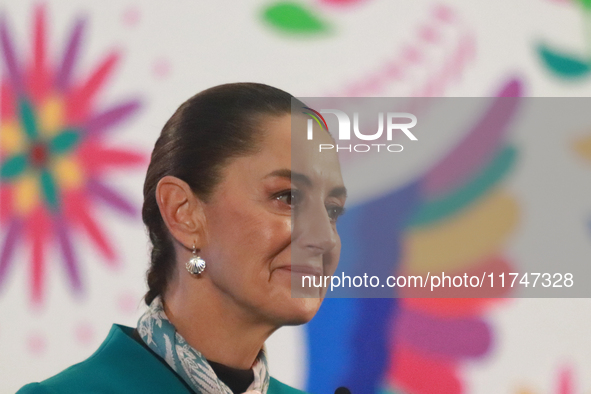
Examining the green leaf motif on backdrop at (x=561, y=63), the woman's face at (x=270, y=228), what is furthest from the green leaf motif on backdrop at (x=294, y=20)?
the woman's face at (x=270, y=228)

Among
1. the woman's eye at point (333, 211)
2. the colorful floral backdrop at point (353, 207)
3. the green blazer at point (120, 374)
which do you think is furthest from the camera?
the colorful floral backdrop at point (353, 207)

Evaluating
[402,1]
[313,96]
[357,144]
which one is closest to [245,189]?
[357,144]

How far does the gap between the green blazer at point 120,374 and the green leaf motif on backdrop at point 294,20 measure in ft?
3.10

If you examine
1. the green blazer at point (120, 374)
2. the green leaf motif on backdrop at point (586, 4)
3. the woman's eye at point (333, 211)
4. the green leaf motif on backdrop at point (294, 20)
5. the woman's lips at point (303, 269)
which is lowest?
the green blazer at point (120, 374)

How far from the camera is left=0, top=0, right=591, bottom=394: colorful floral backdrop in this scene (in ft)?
5.40

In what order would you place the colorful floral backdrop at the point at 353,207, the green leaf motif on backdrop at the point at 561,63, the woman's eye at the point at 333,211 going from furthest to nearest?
the green leaf motif on backdrop at the point at 561,63, the colorful floral backdrop at the point at 353,207, the woman's eye at the point at 333,211

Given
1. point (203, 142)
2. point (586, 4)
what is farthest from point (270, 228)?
point (586, 4)

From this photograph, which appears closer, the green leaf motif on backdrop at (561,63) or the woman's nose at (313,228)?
the woman's nose at (313,228)

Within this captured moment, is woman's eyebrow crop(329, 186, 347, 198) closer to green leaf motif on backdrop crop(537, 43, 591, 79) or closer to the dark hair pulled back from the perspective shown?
the dark hair pulled back

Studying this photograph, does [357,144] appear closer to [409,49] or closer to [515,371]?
[409,49]

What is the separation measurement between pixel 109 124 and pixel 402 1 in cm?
82

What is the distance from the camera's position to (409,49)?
1.78 m

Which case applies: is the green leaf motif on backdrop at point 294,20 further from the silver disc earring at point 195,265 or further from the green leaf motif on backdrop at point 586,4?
the silver disc earring at point 195,265

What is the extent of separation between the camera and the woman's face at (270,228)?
3.81 ft
